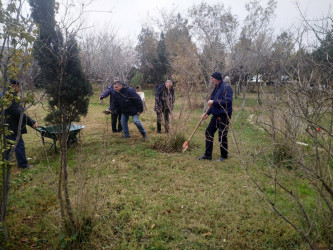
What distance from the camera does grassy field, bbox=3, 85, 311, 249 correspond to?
8.34 ft

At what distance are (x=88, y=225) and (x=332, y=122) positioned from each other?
2657 millimetres

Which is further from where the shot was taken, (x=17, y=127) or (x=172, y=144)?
(x=172, y=144)

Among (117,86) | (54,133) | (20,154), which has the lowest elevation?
(20,154)

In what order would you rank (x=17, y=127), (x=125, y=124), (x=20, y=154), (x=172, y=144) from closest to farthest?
(x=17, y=127) → (x=20, y=154) → (x=172, y=144) → (x=125, y=124)

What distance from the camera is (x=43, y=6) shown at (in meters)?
4.86

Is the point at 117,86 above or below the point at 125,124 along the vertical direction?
above

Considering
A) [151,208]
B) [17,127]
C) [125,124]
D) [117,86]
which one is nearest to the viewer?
[151,208]

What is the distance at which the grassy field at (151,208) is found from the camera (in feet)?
8.34

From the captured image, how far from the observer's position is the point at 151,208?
10.4 ft

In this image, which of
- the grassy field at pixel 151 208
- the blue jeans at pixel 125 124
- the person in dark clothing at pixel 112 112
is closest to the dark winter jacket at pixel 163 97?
the blue jeans at pixel 125 124

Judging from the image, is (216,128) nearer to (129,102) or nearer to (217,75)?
(217,75)

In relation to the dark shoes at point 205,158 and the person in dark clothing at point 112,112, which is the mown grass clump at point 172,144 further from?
the person in dark clothing at point 112,112

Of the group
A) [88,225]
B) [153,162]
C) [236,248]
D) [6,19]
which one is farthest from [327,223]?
[6,19]

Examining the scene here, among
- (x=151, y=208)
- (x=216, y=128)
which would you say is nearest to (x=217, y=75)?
(x=216, y=128)
